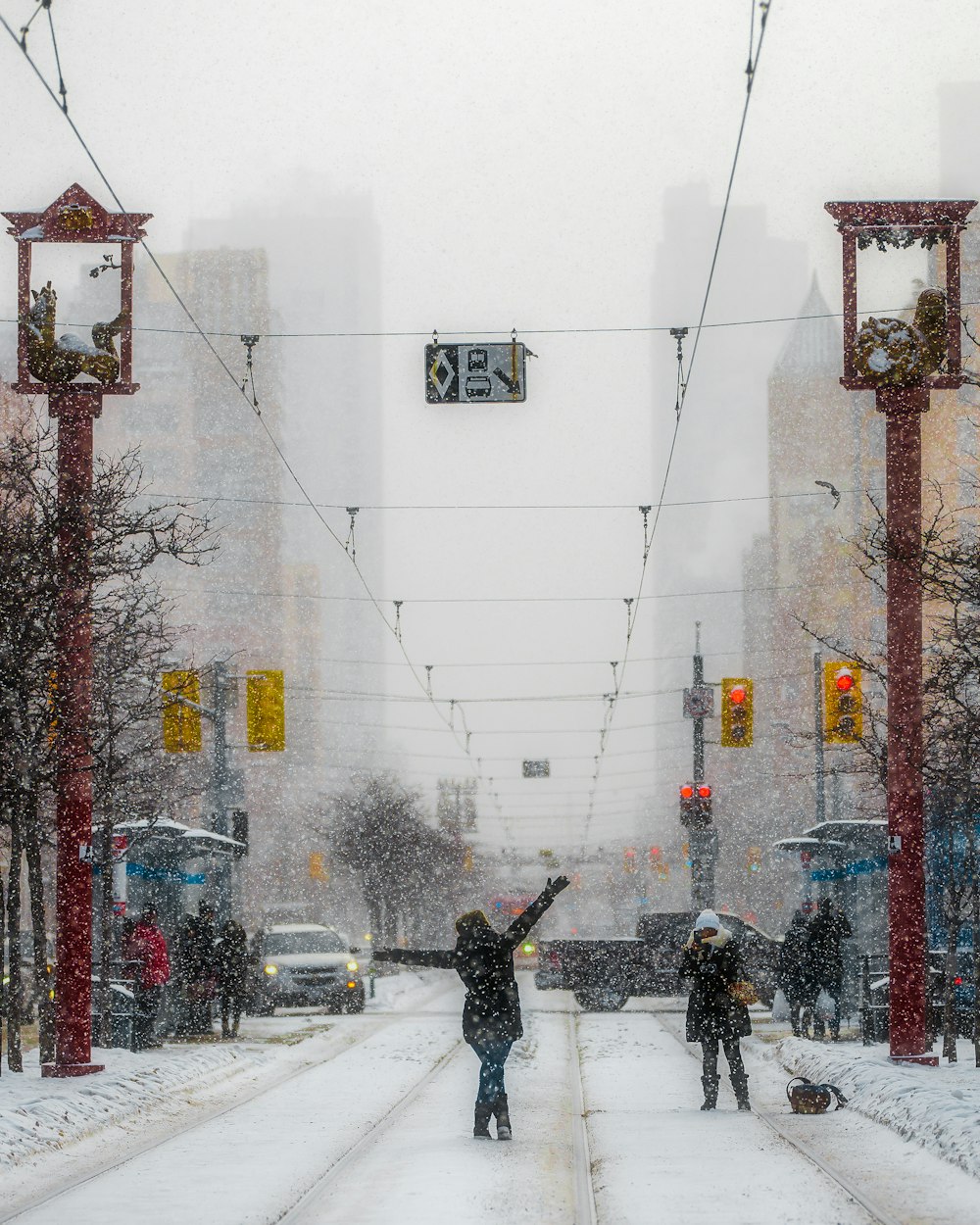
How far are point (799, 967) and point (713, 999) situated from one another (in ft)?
27.4

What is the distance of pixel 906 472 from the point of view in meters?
17.6

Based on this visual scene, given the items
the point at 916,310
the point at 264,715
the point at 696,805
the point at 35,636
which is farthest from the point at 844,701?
the point at 35,636

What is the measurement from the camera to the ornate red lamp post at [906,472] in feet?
57.2

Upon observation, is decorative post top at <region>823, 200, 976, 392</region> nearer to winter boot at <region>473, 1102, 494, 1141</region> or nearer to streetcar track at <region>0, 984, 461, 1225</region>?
winter boot at <region>473, 1102, 494, 1141</region>

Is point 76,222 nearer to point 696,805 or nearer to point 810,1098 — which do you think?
point 810,1098

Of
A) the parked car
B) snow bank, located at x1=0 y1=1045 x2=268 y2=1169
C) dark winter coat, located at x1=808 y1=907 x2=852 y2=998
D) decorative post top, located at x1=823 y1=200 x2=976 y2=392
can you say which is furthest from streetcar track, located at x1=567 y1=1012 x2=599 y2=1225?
the parked car

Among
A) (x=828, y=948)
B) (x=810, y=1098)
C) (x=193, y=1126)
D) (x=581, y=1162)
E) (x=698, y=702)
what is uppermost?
(x=698, y=702)

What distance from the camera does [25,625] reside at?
15062 mm

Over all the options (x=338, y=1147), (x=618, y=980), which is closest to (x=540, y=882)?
(x=618, y=980)

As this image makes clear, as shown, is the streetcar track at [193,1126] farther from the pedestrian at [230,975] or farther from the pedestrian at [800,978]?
the pedestrian at [800,978]

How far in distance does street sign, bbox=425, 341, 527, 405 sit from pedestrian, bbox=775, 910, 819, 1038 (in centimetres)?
845

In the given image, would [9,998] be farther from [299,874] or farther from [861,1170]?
[299,874]

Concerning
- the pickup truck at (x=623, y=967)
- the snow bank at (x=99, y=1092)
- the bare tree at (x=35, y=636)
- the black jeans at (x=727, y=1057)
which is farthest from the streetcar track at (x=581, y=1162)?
the pickup truck at (x=623, y=967)

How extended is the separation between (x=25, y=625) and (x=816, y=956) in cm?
1135
